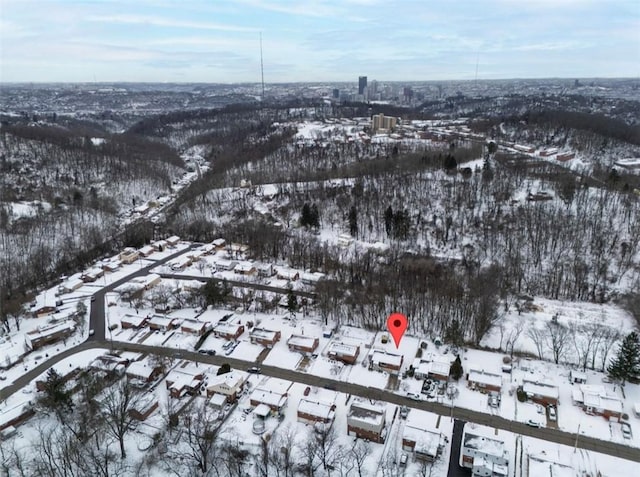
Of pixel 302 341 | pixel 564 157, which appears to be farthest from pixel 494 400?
pixel 564 157

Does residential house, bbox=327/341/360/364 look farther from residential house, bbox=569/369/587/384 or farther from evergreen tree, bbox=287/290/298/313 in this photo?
residential house, bbox=569/369/587/384

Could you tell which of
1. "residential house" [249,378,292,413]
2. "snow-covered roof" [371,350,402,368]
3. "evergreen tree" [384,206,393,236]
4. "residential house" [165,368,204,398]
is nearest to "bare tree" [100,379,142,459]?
"residential house" [165,368,204,398]

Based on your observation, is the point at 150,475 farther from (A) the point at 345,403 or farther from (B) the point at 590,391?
(B) the point at 590,391

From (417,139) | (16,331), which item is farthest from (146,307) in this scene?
(417,139)

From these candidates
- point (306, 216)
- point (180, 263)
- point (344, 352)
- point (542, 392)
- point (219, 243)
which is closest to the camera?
point (542, 392)

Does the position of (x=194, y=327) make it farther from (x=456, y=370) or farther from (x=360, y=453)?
(x=456, y=370)
